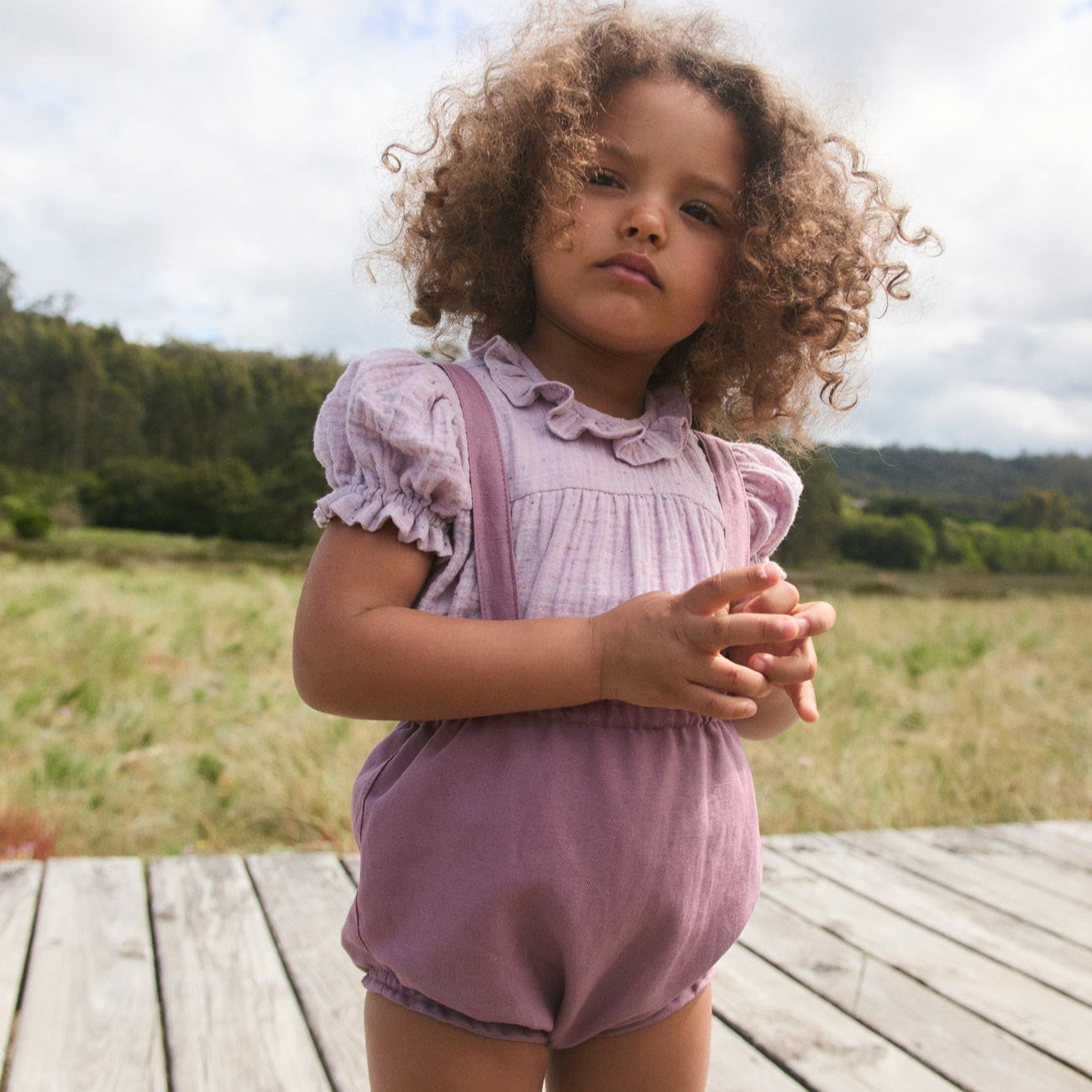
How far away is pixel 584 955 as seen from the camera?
104 centimetres

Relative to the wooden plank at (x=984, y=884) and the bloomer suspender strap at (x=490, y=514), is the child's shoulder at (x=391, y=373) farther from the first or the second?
the wooden plank at (x=984, y=884)

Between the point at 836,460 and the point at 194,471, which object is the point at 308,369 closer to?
the point at 194,471

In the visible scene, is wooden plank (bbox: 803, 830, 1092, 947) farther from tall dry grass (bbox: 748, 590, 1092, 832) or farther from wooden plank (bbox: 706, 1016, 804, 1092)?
wooden plank (bbox: 706, 1016, 804, 1092)

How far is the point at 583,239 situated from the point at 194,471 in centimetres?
1872

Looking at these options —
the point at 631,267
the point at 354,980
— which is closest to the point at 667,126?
the point at 631,267

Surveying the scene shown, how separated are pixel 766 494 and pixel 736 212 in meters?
0.38

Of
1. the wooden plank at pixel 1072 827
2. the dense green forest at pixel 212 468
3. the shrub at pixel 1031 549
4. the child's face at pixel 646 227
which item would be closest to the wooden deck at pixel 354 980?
the wooden plank at pixel 1072 827

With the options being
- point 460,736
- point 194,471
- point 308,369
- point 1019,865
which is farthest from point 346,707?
point 308,369

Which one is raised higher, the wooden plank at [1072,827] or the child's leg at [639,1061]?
the child's leg at [639,1061]

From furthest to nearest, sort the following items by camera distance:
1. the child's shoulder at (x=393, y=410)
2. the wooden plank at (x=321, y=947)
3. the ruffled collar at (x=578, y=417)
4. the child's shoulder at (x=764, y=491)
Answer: the wooden plank at (x=321, y=947) → the child's shoulder at (x=764, y=491) → the ruffled collar at (x=578, y=417) → the child's shoulder at (x=393, y=410)

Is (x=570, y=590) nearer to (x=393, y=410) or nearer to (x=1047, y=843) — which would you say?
(x=393, y=410)

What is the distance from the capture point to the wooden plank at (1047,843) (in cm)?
308

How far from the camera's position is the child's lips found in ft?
3.73

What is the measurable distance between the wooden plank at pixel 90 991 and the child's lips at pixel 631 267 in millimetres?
1446
